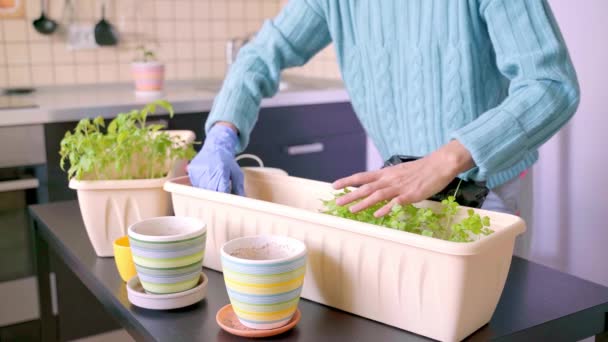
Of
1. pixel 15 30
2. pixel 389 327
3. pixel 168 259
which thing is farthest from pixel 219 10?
pixel 389 327

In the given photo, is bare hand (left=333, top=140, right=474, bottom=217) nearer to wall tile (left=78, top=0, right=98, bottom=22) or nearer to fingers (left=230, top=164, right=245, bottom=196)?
fingers (left=230, top=164, right=245, bottom=196)

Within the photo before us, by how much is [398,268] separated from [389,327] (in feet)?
0.29

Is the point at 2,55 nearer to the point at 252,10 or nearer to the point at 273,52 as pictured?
the point at 252,10

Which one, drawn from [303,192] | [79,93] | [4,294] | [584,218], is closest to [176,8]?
[79,93]

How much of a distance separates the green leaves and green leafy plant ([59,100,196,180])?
39 centimetres

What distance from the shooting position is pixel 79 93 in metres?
2.78

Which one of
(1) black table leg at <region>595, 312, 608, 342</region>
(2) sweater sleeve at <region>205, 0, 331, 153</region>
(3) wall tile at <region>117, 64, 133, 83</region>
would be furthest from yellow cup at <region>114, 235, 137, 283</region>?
(3) wall tile at <region>117, 64, 133, 83</region>

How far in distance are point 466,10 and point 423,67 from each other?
0.48 ft

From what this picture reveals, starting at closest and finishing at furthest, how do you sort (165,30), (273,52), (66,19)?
1. (273,52)
2. (66,19)
3. (165,30)

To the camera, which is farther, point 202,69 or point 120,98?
point 202,69

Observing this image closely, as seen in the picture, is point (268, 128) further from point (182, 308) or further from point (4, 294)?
point (182, 308)

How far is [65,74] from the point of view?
2.86 metres

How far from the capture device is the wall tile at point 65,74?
9.32 feet

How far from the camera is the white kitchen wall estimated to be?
1.86m
